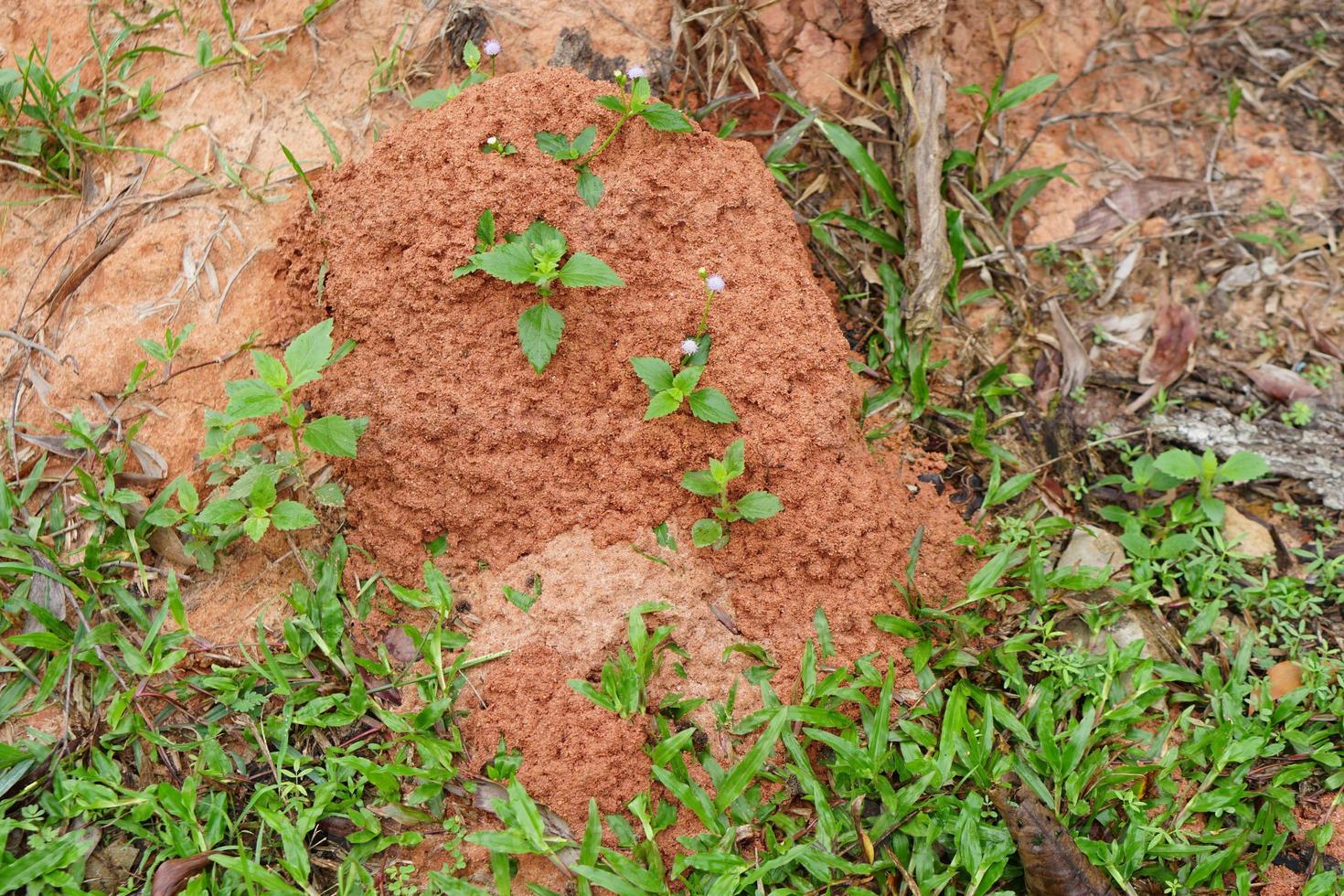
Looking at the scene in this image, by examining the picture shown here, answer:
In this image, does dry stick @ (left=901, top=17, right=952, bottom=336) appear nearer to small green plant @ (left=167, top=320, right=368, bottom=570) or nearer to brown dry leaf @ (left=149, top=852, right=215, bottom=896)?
small green plant @ (left=167, top=320, right=368, bottom=570)

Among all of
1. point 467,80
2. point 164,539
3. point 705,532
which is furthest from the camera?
point 467,80

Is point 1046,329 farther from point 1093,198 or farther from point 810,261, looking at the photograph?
point 810,261

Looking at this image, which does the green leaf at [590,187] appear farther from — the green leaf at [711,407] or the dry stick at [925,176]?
the dry stick at [925,176]

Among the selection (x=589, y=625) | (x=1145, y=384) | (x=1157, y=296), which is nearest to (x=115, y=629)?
(x=589, y=625)

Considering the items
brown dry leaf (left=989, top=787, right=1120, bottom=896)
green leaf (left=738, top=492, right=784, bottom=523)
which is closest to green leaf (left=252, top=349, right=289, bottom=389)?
green leaf (left=738, top=492, right=784, bottom=523)

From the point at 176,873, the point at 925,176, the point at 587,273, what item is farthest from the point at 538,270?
the point at 176,873

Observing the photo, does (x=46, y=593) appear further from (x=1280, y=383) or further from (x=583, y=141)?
(x=1280, y=383)
